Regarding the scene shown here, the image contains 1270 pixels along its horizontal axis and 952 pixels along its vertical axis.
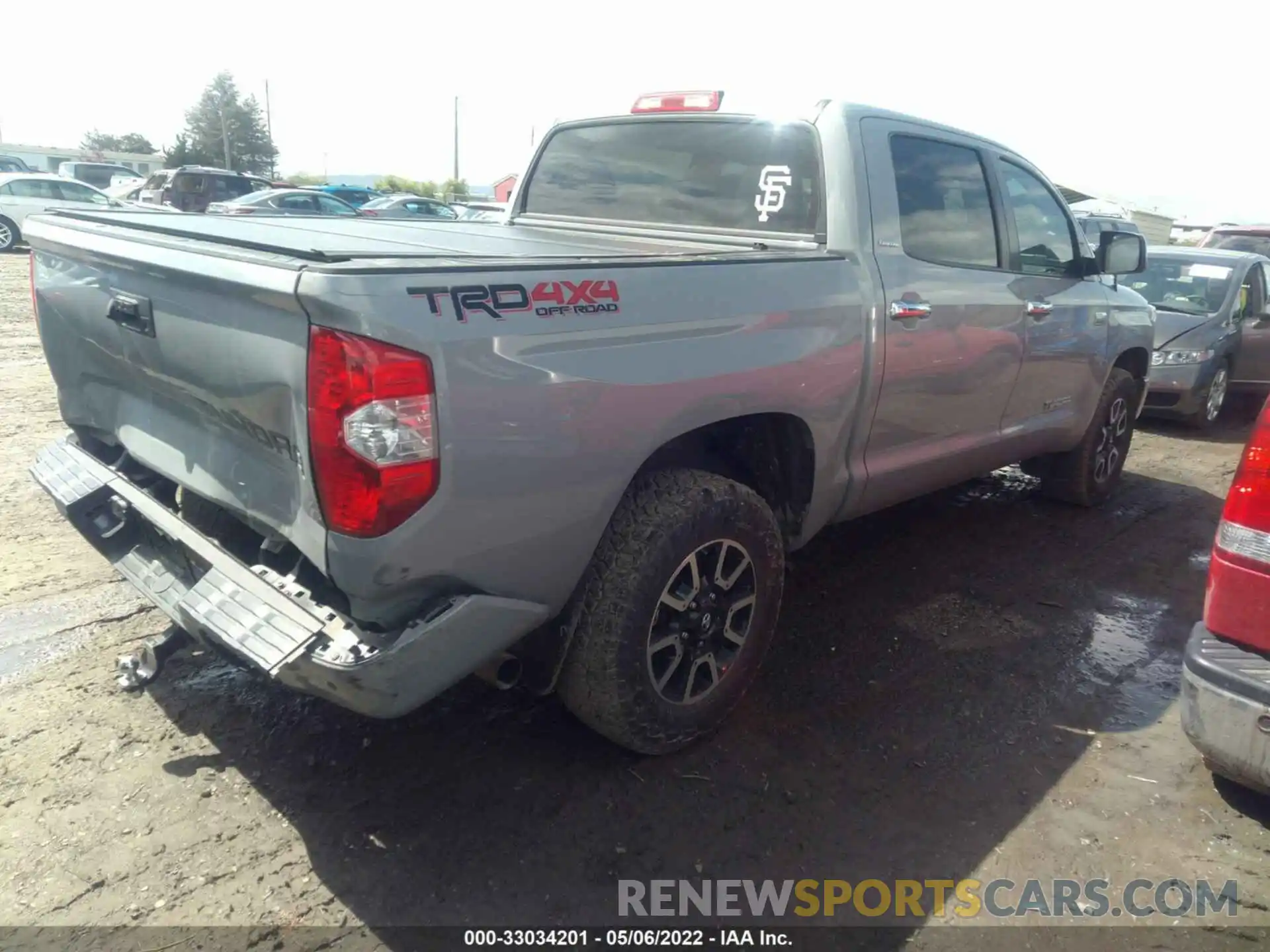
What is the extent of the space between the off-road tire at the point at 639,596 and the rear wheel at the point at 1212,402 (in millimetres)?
6691

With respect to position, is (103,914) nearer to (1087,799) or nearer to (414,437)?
(414,437)

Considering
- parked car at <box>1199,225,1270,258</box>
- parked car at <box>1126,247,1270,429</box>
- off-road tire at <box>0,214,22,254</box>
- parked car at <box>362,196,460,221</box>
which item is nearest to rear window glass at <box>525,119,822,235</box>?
parked car at <box>1126,247,1270,429</box>

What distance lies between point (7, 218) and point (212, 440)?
20113 mm

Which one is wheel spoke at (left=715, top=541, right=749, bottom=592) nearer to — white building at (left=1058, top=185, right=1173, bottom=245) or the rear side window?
white building at (left=1058, top=185, right=1173, bottom=245)

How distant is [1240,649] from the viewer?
8.54ft

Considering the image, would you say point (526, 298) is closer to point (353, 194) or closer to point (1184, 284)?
point (1184, 284)

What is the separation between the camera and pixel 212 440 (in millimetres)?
2506

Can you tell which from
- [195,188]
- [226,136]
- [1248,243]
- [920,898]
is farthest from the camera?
[226,136]

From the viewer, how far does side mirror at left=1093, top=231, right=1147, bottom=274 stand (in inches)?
187

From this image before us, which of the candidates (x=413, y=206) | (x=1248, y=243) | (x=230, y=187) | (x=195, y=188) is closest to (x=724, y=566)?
(x=1248, y=243)

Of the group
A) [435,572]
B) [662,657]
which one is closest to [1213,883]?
[662,657]

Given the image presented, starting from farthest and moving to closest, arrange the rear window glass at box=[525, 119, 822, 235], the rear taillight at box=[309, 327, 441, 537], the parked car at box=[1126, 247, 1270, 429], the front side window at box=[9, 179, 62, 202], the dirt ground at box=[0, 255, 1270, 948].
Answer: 1. the front side window at box=[9, 179, 62, 202]
2. the parked car at box=[1126, 247, 1270, 429]
3. the rear window glass at box=[525, 119, 822, 235]
4. the dirt ground at box=[0, 255, 1270, 948]
5. the rear taillight at box=[309, 327, 441, 537]

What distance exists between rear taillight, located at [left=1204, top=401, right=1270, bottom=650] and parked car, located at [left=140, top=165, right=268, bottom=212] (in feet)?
72.4

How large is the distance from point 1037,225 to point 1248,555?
2.38m
